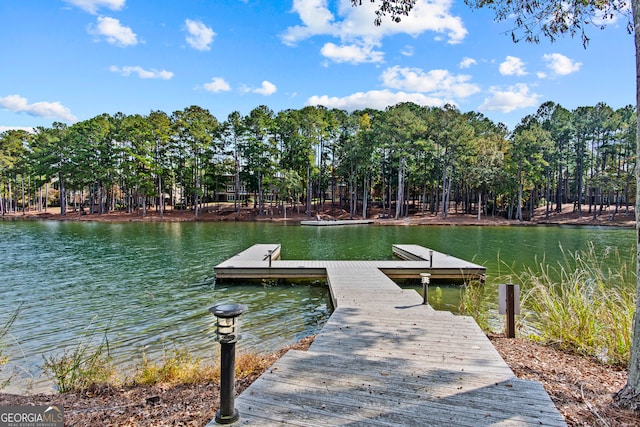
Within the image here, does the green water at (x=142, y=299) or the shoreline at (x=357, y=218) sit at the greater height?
the shoreline at (x=357, y=218)

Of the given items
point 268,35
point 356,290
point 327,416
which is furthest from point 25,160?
point 327,416

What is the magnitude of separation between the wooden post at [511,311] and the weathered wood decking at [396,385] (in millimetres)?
512

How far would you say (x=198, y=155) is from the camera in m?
39.0

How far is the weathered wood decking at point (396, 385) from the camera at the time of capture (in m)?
2.20

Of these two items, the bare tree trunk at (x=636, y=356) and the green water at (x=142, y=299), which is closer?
the bare tree trunk at (x=636, y=356)

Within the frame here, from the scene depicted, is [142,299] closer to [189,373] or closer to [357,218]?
[189,373]

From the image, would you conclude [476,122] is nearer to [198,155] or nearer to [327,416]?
[198,155]

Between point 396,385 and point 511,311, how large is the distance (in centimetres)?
263

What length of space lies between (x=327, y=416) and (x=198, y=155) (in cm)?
4018

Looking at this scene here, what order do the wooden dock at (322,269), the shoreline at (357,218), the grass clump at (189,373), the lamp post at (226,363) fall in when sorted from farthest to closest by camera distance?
the shoreline at (357,218)
the wooden dock at (322,269)
the grass clump at (189,373)
the lamp post at (226,363)

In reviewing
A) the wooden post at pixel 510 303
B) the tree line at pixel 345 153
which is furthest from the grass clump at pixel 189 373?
the tree line at pixel 345 153

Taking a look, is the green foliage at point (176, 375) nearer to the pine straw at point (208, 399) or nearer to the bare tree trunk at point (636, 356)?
the pine straw at point (208, 399)

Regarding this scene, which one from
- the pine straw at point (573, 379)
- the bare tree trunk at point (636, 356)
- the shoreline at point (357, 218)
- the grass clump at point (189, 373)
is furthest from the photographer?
the shoreline at point (357, 218)

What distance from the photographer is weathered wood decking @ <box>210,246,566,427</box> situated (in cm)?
220
